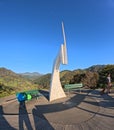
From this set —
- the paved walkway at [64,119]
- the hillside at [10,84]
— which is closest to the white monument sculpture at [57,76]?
the paved walkway at [64,119]

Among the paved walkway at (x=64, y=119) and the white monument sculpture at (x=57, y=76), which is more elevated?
the white monument sculpture at (x=57, y=76)

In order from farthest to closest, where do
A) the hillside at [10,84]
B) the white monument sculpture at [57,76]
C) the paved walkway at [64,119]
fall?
the hillside at [10,84]
the white monument sculpture at [57,76]
the paved walkway at [64,119]

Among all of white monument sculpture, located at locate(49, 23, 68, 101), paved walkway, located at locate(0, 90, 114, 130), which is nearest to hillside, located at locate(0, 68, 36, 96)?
white monument sculpture, located at locate(49, 23, 68, 101)

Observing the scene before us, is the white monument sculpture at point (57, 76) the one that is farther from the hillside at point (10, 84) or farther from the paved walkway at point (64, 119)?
the hillside at point (10, 84)

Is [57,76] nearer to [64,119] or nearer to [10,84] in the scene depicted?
[64,119]

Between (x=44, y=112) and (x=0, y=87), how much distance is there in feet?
33.9

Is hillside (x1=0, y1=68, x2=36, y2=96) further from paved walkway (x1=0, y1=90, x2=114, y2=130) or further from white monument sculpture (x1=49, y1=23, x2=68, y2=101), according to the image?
paved walkway (x1=0, y1=90, x2=114, y2=130)

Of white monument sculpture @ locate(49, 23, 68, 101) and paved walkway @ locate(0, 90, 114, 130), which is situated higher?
white monument sculpture @ locate(49, 23, 68, 101)

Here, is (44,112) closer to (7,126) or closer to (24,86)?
(7,126)

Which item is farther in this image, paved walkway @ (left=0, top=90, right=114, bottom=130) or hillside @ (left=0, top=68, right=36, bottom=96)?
hillside @ (left=0, top=68, right=36, bottom=96)

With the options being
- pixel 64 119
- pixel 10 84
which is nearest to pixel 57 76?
pixel 64 119

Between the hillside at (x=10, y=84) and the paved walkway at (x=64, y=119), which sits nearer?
the paved walkway at (x=64, y=119)

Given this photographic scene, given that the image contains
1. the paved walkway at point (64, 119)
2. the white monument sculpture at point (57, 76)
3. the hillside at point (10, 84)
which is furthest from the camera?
the hillside at point (10, 84)

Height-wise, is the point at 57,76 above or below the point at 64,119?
above
